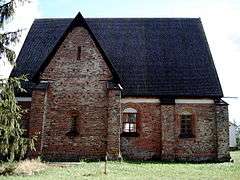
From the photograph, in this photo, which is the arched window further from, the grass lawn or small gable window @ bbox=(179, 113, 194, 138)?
the grass lawn

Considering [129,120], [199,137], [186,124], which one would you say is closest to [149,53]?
[129,120]

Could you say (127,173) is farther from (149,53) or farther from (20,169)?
(149,53)

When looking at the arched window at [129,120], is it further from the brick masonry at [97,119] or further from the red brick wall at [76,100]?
the red brick wall at [76,100]

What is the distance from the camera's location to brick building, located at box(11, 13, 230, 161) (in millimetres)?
23031

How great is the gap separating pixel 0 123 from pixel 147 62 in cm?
1395

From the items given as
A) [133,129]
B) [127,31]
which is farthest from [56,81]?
[127,31]

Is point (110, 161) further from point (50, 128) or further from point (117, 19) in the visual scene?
point (117, 19)

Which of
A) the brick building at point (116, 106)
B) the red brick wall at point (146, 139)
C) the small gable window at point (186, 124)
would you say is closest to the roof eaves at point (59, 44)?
the brick building at point (116, 106)

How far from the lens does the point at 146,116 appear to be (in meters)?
24.4

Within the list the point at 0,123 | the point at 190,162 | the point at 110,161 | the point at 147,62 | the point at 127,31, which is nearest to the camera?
the point at 0,123

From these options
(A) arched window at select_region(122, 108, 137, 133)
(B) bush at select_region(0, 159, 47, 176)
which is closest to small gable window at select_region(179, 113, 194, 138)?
(A) arched window at select_region(122, 108, 137, 133)

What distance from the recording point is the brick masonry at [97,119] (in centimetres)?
2294

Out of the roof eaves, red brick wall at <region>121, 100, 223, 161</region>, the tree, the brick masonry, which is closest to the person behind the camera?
the tree

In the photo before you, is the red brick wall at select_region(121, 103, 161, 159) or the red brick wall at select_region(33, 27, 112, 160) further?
the red brick wall at select_region(121, 103, 161, 159)
